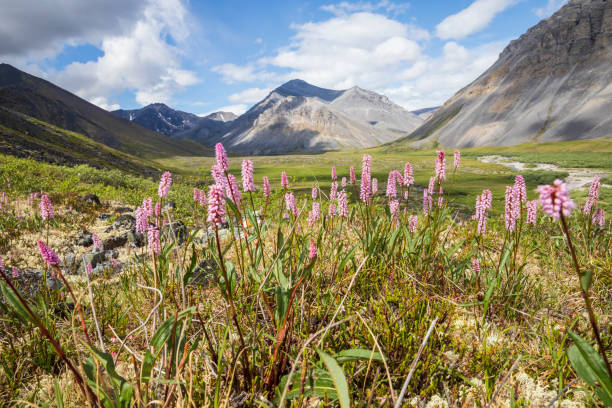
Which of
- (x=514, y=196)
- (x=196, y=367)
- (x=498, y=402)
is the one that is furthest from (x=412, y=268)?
(x=196, y=367)

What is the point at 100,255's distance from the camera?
604 centimetres

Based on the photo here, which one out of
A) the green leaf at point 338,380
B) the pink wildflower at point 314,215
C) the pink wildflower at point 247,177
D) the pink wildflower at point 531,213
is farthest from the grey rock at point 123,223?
the pink wildflower at point 531,213

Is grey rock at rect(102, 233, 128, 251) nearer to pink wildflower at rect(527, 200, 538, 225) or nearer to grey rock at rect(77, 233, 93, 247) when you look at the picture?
grey rock at rect(77, 233, 93, 247)

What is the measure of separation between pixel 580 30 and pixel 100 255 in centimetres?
24919

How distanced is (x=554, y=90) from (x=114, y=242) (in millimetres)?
209467

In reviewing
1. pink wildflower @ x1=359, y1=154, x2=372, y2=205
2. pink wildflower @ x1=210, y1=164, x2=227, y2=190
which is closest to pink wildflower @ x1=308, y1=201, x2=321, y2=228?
pink wildflower @ x1=359, y1=154, x2=372, y2=205

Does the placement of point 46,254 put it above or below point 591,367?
above

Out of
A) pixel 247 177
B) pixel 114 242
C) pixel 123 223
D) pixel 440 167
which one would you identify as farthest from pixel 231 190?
pixel 123 223

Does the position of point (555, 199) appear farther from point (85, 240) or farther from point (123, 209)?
point (123, 209)

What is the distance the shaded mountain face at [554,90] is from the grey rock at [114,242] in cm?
16502

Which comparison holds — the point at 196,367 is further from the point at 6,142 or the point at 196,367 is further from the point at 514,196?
the point at 6,142

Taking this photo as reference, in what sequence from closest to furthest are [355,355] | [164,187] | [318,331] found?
[318,331], [355,355], [164,187]

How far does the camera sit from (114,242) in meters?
7.53

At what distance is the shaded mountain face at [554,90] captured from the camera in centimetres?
13038
